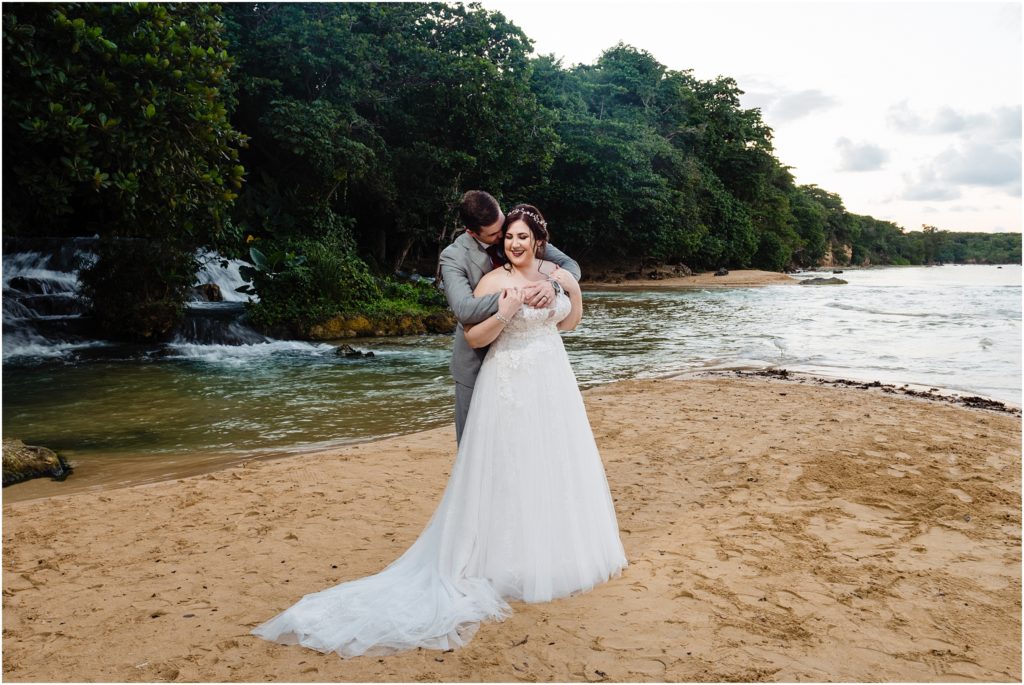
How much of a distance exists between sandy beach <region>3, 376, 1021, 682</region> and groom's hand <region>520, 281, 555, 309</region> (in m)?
1.61

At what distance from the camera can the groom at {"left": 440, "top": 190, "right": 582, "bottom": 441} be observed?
3.83 m

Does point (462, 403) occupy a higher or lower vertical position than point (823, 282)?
lower

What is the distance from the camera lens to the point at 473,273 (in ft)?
13.3

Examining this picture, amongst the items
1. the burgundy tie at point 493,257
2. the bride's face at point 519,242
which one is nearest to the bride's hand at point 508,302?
the bride's face at point 519,242

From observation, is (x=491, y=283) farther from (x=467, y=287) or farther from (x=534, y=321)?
(x=534, y=321)

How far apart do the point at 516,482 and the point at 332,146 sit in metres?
19.4

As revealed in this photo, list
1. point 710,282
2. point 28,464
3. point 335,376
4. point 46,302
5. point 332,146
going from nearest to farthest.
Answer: point 28,464, point 335,376, point 46,302, point 332,146, point 710,282

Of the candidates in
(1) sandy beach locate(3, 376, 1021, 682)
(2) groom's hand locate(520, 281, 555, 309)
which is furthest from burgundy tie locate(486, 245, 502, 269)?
(1) sandy beach locate(3, 376, 1021, 682)

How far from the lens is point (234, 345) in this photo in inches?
642

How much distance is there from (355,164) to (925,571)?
20297 millimetres

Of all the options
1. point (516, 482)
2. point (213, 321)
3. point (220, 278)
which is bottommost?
point (516, 482)

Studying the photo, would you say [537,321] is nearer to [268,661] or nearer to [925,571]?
[268,661]

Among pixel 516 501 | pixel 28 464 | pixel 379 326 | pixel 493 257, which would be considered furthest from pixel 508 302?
pixel 379 326

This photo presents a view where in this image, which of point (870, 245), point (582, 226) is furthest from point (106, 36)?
point (870, 245)
